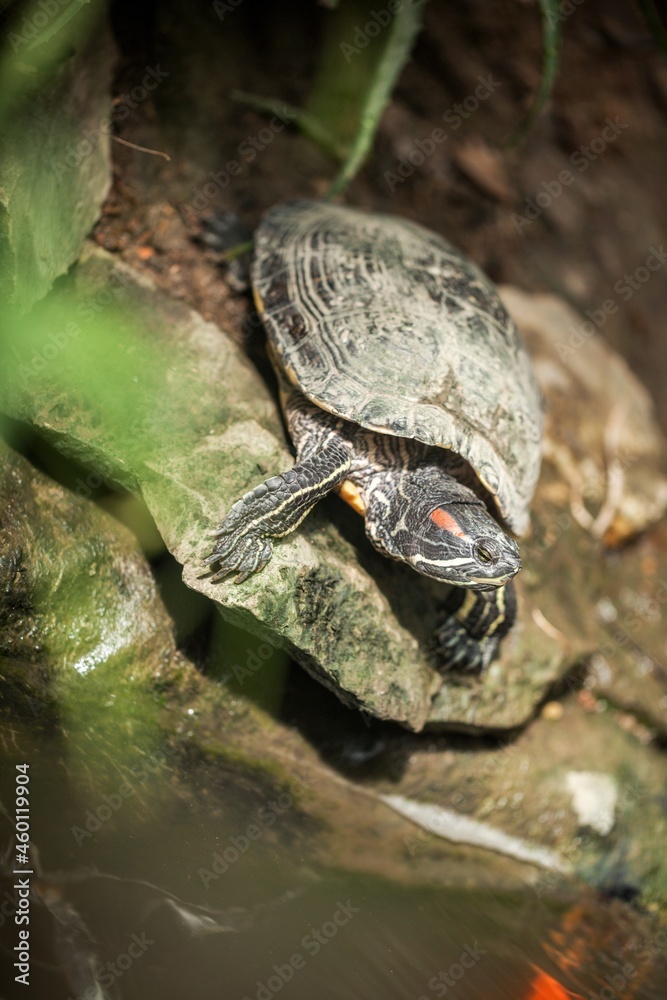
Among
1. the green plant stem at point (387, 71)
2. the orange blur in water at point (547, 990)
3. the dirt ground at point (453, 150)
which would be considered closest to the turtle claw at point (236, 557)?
the dirt ground at point (453, 150)

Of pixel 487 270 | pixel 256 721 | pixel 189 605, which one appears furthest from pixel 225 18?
pixel 256 721

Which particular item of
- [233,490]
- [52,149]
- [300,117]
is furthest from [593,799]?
[300,117]

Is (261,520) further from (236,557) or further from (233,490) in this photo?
(233,490)

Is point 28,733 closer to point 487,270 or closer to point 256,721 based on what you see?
point 256,721

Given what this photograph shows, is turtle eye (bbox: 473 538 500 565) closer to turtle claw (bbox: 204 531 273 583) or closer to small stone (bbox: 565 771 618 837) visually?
turtle claw (bbox: 204 531 273 583)

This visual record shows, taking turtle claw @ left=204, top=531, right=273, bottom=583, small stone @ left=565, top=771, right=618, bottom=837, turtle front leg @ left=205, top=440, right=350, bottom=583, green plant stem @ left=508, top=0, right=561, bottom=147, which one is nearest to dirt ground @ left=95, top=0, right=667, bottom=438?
green plant stem @ left=508, top=0, right=561, bottom=147
